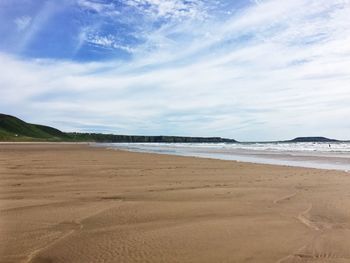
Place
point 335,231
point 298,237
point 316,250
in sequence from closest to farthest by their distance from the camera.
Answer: point 316,250 → point 298,237 → point 335,231

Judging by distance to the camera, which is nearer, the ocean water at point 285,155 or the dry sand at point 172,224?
the dry sand at point 172,224

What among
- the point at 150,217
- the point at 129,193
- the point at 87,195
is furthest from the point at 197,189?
the point at 150,217

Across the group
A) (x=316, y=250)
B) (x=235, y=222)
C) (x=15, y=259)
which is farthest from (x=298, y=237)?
(x=15, y=259)

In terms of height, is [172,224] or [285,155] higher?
[285,155]

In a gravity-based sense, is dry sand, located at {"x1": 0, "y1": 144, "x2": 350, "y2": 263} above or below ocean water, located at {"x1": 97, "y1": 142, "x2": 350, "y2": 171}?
below

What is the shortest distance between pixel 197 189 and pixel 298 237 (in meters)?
4.68

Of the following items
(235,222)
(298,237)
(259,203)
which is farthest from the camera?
(259,203)

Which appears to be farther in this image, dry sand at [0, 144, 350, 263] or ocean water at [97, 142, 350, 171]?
ocean water at [97, 142, 350, 171]

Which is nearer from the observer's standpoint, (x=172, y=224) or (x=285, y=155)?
(x=172, y=224)

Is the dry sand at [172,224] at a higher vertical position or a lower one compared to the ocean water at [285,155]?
lower

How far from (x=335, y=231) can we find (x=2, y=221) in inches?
186

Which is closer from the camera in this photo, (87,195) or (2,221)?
(2,221)

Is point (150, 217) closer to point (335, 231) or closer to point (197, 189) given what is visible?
point (335, 231)

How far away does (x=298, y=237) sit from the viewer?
16.5ft
